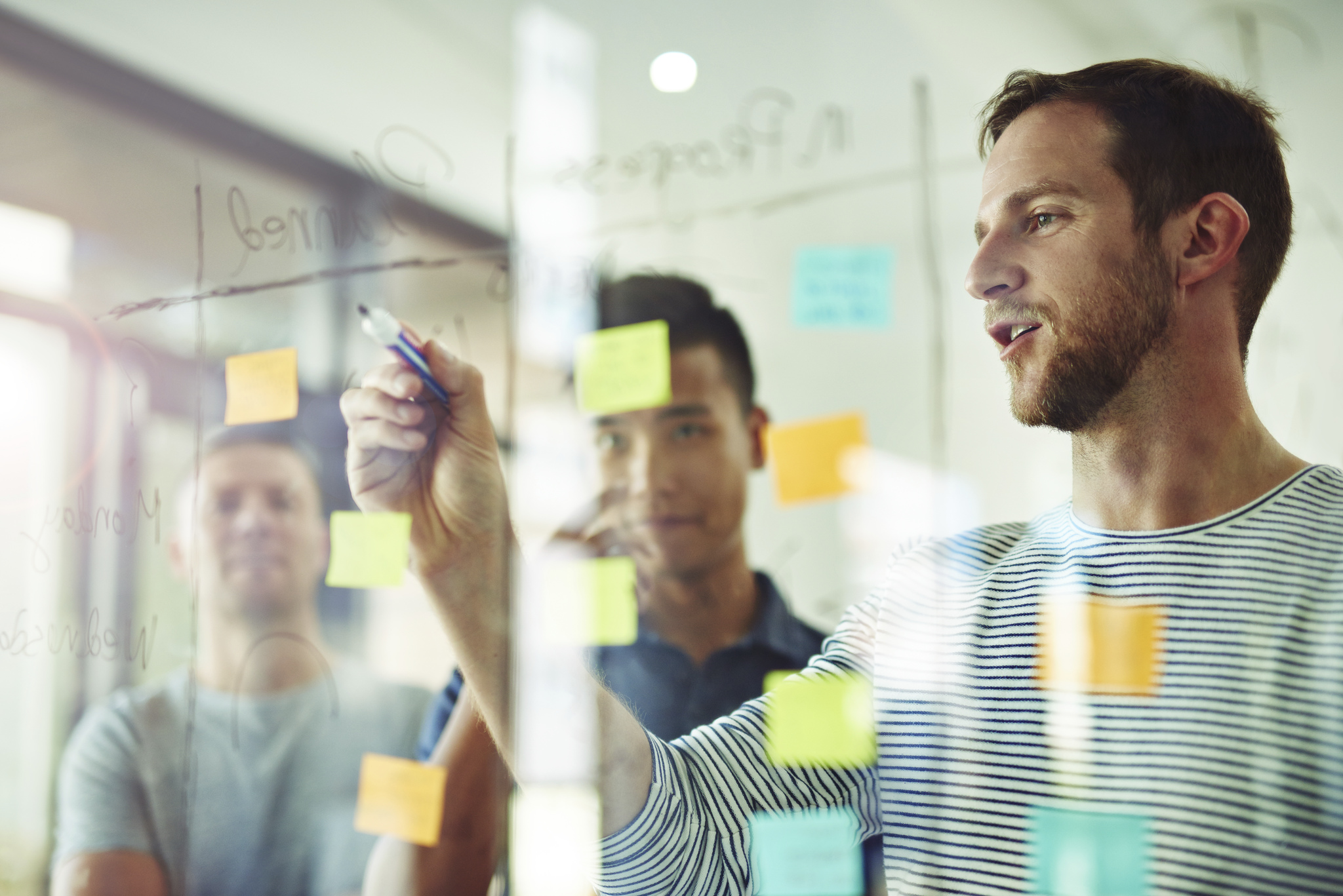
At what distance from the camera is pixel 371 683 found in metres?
1.26

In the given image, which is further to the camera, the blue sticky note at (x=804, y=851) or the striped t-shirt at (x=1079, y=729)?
the blue sticky note at (x=804, y=851)

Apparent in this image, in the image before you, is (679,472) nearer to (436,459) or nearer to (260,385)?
(436,459)

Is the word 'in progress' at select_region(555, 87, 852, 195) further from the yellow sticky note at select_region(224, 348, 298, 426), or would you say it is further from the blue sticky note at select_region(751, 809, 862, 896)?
the blue sticky note at select_region(751, 809, 862, 896)

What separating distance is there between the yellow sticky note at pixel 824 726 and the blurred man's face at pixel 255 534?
71 cm

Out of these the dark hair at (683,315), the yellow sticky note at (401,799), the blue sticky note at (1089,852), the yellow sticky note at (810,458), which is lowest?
the yellow sticky note at (401,799)

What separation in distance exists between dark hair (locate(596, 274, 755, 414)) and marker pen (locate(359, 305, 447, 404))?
0.44m

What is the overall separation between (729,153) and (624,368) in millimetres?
359

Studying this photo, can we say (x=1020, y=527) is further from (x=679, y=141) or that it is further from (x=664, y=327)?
(x=679, y=141)

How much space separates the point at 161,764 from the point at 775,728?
31.9 inches

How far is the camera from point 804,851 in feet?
2.88

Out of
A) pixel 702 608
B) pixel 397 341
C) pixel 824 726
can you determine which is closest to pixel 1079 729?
pixel 824 726

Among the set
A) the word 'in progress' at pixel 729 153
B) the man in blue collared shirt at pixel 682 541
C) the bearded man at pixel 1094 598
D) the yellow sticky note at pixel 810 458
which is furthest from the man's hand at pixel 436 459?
the word 'in progress' at pixel 729 153

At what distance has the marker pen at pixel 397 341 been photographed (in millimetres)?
763

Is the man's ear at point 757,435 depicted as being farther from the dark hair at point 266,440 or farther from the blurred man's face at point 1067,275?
the dark hair at point 266,440
